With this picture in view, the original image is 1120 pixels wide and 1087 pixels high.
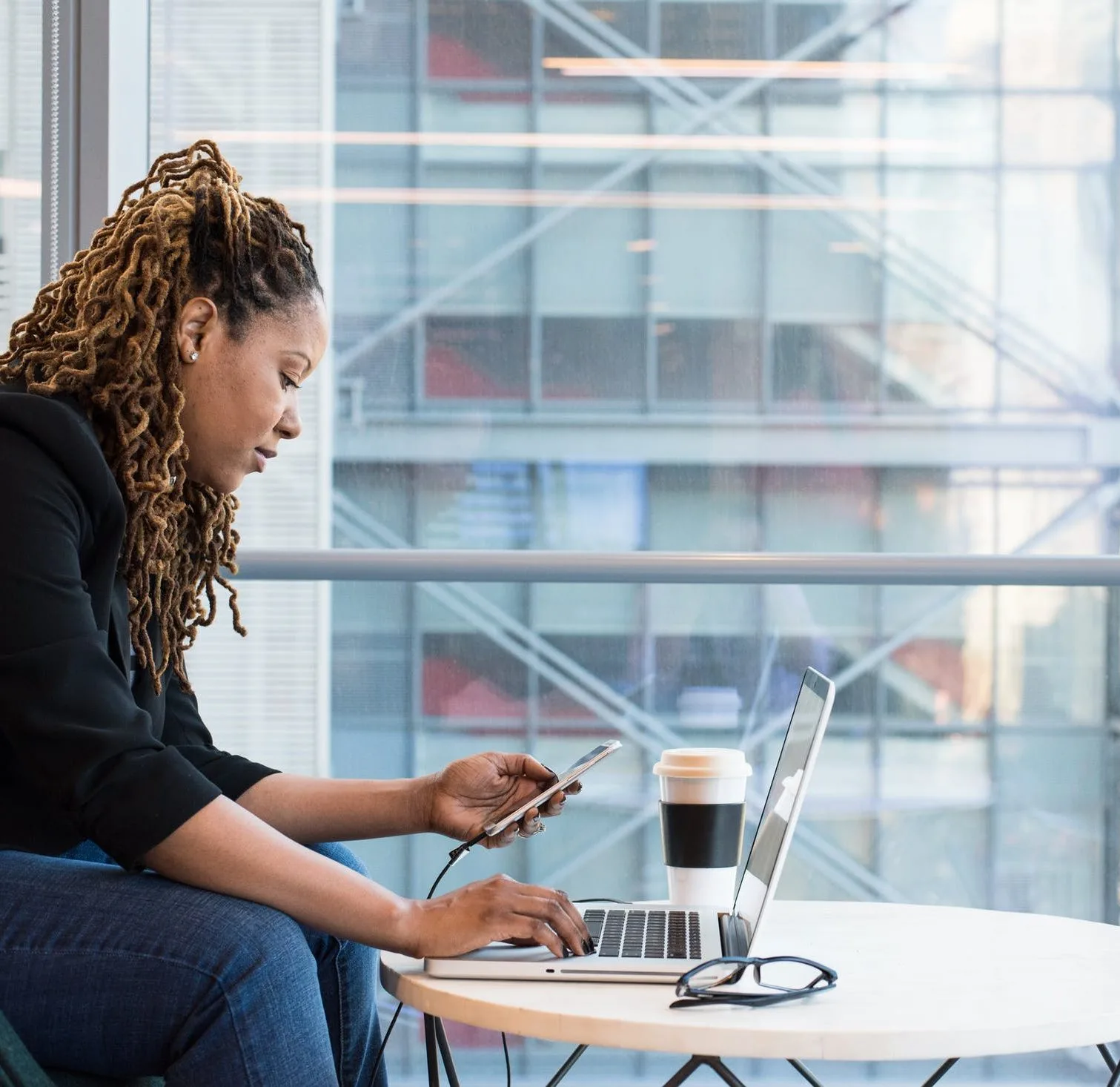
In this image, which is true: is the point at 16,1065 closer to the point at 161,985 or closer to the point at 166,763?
the point at 161,985

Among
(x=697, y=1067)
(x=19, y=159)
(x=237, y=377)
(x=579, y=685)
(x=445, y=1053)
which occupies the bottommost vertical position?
(x=445, y=1053)

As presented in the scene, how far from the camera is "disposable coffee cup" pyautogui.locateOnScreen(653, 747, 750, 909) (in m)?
1.30

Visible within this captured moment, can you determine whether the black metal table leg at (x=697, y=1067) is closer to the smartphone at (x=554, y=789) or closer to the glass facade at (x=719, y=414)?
the smartphone at (x=554, y=789)

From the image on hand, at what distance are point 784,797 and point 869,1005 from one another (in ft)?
0.73

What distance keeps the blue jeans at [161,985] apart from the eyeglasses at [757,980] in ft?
0.95

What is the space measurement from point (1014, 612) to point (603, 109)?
108 centimetres

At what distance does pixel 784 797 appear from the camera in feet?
3.86

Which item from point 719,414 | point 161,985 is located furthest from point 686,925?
point 719,414

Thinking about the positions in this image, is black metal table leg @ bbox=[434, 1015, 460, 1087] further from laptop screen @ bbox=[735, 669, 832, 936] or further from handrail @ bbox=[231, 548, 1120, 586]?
handrail @ bbox=[231, 548, 1120, 586]

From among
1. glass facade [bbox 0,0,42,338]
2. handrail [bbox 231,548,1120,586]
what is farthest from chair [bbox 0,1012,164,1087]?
glass facade [bbox 0,0,42,338]

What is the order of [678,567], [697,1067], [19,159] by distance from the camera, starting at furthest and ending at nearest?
[19,159]
[678,567]
[697,1067]

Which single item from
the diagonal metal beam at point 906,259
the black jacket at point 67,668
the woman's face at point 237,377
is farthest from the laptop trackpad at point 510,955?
the diagonal metal beam at point 906,259

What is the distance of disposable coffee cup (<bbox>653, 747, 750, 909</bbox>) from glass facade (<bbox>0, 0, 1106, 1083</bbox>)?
3.01 feet

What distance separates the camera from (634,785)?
2.26 metres
